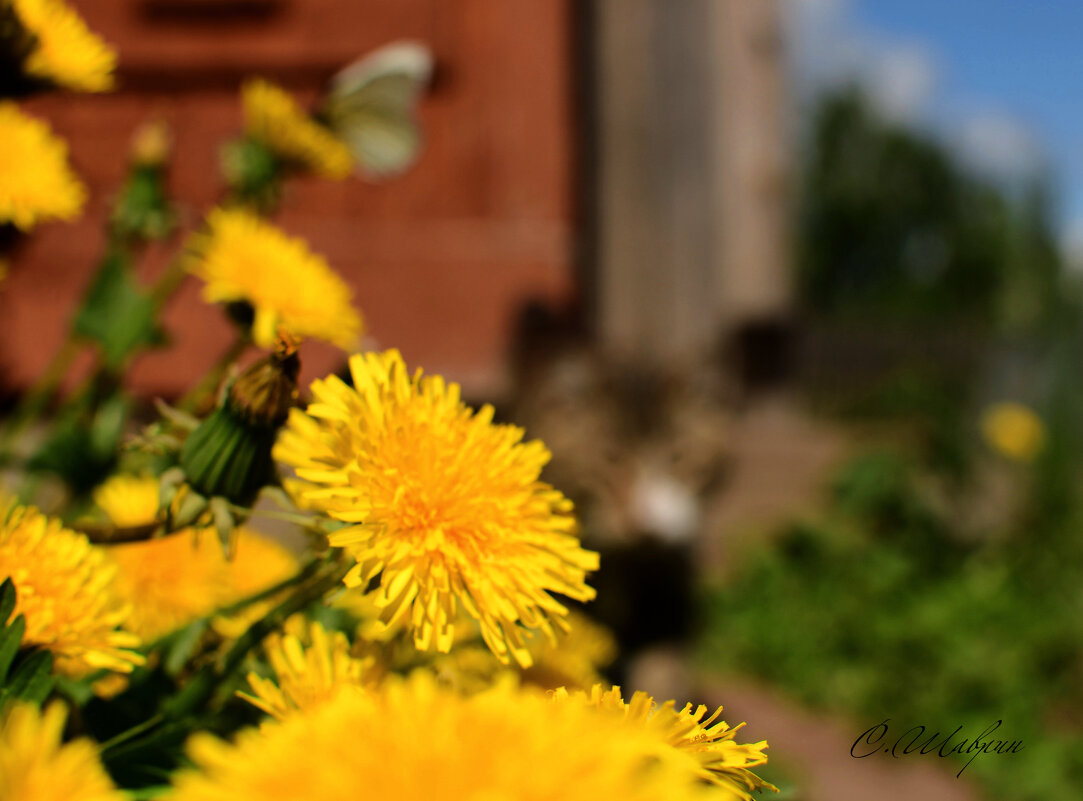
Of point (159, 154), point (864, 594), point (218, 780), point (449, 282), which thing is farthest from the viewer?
point (864, 594)

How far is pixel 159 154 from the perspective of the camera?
2.38 ft

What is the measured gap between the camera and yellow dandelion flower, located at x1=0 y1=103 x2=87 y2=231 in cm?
47

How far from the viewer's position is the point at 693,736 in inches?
10.1

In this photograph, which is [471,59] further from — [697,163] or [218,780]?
[218,780]

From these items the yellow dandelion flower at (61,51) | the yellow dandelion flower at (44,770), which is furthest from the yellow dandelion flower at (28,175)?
the yellow dandelion flower at (44,770)

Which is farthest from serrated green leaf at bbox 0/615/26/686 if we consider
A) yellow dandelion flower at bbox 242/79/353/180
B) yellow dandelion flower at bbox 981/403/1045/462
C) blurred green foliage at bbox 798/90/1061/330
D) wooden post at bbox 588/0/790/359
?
blurred green foliage at bbox 798/90/1061/330

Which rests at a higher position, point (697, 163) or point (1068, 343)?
point (1068, 343)

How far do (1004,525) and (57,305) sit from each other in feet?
11.0

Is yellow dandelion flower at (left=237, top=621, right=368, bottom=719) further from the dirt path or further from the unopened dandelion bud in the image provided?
the dirt path

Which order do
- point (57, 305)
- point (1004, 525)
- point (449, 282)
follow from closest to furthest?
point (57, 305) → point (449, 282) → point (1004, 525)

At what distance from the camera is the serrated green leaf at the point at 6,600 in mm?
269

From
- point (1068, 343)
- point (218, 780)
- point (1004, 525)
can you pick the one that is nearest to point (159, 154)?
point (218, 780)

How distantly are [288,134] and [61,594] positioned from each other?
499mm

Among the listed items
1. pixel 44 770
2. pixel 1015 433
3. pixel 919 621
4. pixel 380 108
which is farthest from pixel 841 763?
pixel 1015 433
